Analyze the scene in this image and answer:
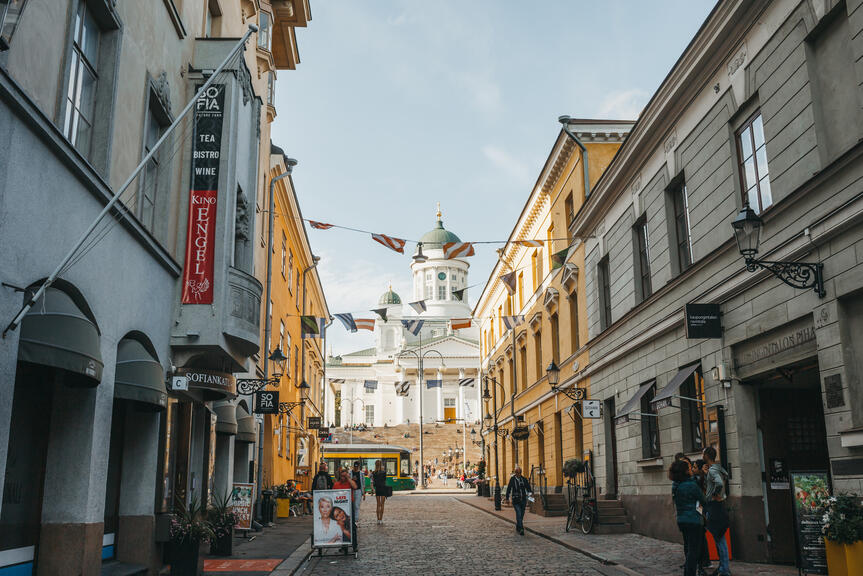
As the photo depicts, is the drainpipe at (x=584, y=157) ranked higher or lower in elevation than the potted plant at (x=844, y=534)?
higher

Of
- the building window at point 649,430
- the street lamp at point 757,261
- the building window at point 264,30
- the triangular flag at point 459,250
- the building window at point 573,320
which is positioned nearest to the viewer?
the street lamp at point 757,261

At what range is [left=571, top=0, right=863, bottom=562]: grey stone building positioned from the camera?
10578mm

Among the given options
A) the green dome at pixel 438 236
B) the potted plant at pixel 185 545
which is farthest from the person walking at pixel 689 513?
the green dome at pixel 438 236

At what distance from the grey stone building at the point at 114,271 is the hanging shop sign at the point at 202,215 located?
23mm

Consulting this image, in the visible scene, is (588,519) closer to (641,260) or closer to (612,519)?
(612,519)

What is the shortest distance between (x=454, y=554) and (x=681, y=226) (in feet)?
26.9

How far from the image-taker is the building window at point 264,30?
24016 millimetres

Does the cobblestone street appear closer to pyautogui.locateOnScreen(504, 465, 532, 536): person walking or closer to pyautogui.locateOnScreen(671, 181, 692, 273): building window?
pyautogui.locateOnScreen(504, 465, 532, 536): person walking

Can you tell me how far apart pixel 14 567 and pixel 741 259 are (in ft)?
37.1

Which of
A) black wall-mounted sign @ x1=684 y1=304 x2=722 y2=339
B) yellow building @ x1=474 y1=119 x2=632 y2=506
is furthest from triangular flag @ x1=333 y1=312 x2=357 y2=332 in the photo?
black wall-mounted sign @ x1=684 y1=304 x2=722 y2=339

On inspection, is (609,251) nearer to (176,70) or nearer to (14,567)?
(176,70)

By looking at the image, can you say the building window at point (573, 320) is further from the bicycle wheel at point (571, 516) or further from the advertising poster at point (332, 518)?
the advertising poster at point (332, 518)

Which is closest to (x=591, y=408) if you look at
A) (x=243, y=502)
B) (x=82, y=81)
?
(x=243, y=502)

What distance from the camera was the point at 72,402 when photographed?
9555mm
